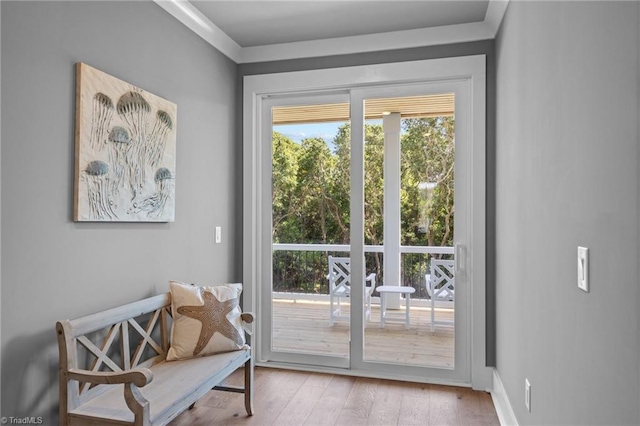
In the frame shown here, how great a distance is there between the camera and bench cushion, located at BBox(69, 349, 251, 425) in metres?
1.79

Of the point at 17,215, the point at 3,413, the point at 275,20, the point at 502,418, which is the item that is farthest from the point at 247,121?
the point at 502,418

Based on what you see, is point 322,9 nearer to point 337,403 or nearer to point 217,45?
point 217,45

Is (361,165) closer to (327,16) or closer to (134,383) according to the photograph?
(327,16)

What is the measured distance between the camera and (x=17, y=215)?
5.62 ft

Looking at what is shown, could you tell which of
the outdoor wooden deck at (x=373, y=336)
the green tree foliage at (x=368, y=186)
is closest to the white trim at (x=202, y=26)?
the green tree foliage at (x=368, y=186)

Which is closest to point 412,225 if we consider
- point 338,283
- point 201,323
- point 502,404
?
point 338,283

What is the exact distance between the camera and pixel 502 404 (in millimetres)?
2625

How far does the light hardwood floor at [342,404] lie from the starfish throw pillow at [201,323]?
1.51ft

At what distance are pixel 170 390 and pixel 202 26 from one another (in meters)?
2.31

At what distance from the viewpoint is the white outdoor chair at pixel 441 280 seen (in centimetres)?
321

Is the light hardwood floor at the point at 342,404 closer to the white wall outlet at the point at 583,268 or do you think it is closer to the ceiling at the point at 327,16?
the white wall outlet at the point at 583,268

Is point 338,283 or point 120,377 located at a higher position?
point 338,283

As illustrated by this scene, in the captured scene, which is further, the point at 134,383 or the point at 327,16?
the point at 327,16

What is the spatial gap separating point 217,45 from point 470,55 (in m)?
1.83
